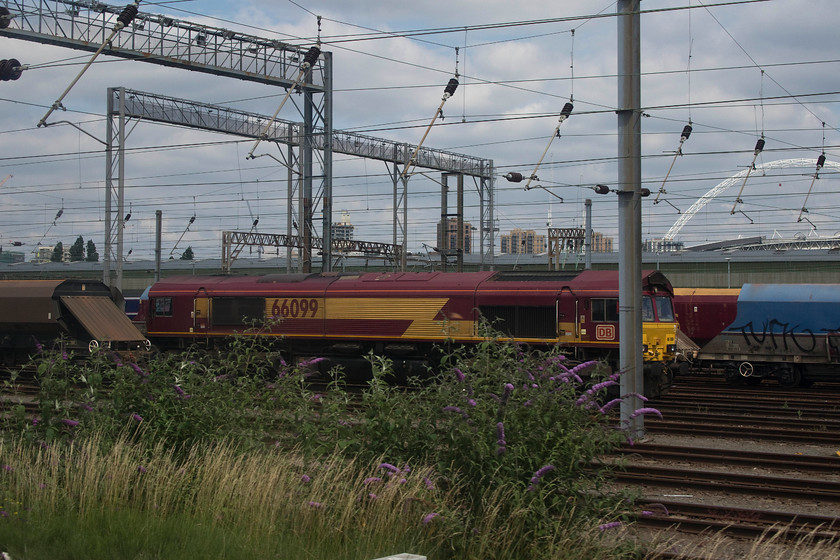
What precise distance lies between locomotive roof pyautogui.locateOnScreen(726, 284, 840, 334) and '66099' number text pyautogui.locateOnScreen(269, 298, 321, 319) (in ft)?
44.9

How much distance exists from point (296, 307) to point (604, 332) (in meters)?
9.49

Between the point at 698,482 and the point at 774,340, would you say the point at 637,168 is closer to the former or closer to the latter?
Answer: the point at 698,482

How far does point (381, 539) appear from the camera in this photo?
712 centimetres

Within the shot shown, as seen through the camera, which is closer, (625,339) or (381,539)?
(381,539)

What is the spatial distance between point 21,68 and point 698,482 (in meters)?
14.7

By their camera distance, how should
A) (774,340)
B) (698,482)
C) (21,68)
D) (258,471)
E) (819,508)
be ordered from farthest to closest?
(774,340), (21,68), (698,482), (819,508), (258,471)

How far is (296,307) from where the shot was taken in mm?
24906

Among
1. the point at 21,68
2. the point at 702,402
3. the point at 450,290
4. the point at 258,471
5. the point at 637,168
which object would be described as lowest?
the point at 702,402

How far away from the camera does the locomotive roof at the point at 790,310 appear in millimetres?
25781

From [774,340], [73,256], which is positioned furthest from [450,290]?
[73,256]

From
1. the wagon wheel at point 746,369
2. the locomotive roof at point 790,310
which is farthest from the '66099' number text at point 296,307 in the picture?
the wagon wheel at point 746,369

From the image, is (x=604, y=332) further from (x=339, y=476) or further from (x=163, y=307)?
(x=163, y=307)

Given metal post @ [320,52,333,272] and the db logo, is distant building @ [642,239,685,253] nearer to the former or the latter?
metal post @ [320,52,333,272]

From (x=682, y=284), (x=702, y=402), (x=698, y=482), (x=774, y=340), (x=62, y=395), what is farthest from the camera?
(x=682, y=284)
